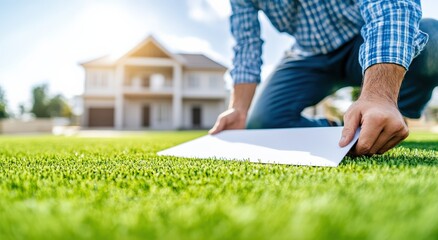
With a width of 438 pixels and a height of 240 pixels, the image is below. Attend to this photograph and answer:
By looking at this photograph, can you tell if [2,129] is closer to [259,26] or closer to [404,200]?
[259,26]

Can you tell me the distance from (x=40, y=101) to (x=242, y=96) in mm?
65747

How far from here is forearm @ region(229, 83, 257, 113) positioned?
254cm

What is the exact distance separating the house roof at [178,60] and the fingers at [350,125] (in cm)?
1975

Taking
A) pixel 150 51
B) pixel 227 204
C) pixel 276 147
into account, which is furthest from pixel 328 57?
pixel 150 51

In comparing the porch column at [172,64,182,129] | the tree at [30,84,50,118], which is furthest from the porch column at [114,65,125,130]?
the tree at [30,84,50,118]

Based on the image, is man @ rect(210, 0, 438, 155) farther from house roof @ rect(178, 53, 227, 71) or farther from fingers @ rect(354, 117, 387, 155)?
house roof @ rect(178, 53, 227, 71)

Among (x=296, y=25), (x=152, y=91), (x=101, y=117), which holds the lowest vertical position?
(x=101, y=117)

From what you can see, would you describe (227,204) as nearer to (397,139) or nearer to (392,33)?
(397,139)

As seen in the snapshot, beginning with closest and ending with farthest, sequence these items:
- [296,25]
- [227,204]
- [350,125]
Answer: [227,204]
[350,125]
[296,25]

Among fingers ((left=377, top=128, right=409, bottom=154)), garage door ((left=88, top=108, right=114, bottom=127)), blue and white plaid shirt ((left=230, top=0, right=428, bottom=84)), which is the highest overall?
blue and white plaid shirt ((left=230, top=0, right=428, bottom=84))

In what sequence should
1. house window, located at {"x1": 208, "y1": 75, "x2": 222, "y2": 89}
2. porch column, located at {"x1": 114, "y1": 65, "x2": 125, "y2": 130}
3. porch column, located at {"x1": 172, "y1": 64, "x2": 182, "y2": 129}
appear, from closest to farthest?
porch column, located at {"x1": 114, "y1": 65, "x2": 125, "y2": 130}, porch column, located at {"x1": 172, "y1": 64, "x2": 182, "y2": 129}, house window, located at {"x1": 208, "y1": 75, "x2": 222, "y2": 89}

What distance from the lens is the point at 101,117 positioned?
21453 millimetres

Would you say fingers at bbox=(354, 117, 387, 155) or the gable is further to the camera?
the gable

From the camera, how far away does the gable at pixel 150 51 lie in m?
20.7
